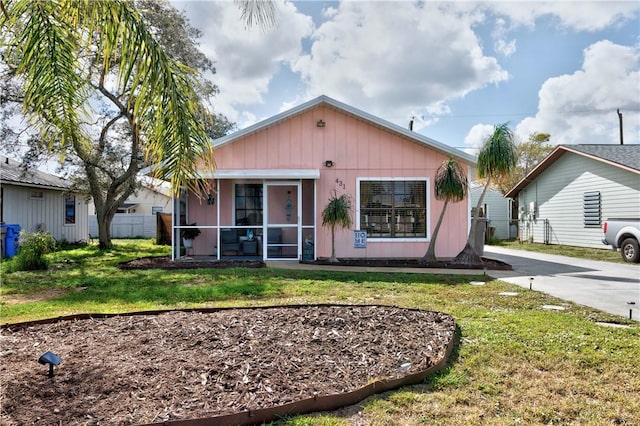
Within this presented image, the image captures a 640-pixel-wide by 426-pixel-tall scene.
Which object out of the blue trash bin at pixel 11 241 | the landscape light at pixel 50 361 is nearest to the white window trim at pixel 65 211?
the blue trash bin at pixel 11 241

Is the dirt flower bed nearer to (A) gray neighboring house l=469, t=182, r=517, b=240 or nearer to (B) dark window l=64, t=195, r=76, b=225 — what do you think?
(B) dark window l=64, t=195, r=76, b=225

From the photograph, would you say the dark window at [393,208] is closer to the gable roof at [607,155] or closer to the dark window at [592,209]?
the gable roof at [607,155]

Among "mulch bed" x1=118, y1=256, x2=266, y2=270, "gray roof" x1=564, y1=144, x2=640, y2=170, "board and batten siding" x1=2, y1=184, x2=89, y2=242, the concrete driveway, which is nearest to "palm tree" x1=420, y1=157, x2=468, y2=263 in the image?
the concrete driveway

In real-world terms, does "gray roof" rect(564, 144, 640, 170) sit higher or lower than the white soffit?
higher

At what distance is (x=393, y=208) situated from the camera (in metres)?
11.9

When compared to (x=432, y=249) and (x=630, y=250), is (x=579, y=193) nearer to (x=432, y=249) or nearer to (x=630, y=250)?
(x=630, y=250)

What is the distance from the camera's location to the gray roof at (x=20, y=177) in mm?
14749

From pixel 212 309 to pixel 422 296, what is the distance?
3397 millimetres

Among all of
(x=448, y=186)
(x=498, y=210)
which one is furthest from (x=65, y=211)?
(x=498, y=210)

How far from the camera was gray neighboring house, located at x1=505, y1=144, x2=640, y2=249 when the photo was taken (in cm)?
1465

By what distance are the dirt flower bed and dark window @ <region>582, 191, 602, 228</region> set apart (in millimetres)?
14259

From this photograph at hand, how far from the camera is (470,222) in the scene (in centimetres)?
1238

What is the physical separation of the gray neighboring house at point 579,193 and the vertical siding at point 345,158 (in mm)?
7207

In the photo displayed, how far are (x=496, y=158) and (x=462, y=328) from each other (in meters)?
7.49
